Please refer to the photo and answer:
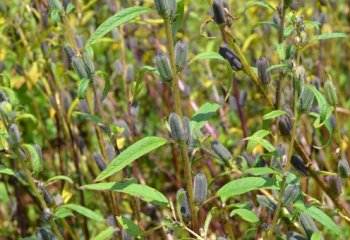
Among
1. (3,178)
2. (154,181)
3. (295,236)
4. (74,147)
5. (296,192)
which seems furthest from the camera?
(154,181)

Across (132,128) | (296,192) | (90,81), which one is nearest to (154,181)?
(132,128)

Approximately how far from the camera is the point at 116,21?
1091 mm

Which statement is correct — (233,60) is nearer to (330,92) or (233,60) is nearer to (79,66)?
(330,92)

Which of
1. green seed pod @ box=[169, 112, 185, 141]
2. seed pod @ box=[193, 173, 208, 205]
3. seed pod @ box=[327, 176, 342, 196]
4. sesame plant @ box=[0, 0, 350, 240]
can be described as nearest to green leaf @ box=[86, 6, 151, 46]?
sesame plant @ box=[0, 0, 350, 240]

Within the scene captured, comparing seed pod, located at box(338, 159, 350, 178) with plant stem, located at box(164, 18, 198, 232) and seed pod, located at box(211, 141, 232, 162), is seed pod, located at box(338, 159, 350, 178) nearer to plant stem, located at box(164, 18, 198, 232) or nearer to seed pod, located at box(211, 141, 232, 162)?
seed pod, located at box(211, 141, 232, 162)

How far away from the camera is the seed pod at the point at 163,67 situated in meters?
1.07

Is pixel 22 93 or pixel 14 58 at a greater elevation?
pixel 14 58

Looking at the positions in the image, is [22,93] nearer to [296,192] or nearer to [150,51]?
[150,51]

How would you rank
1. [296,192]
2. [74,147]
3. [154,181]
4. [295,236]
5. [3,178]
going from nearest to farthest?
[296,192] < [295,236] < [74,147] < [3,178] < [154,181]

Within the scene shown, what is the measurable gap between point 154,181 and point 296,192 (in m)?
1.37

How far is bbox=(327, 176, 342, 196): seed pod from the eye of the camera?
4.86 feet

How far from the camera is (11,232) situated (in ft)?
7.04

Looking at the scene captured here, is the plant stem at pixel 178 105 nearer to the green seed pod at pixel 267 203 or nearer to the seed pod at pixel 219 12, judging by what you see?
the green seed pod at pixel 267 203

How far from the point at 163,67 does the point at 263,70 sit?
0.41 m
